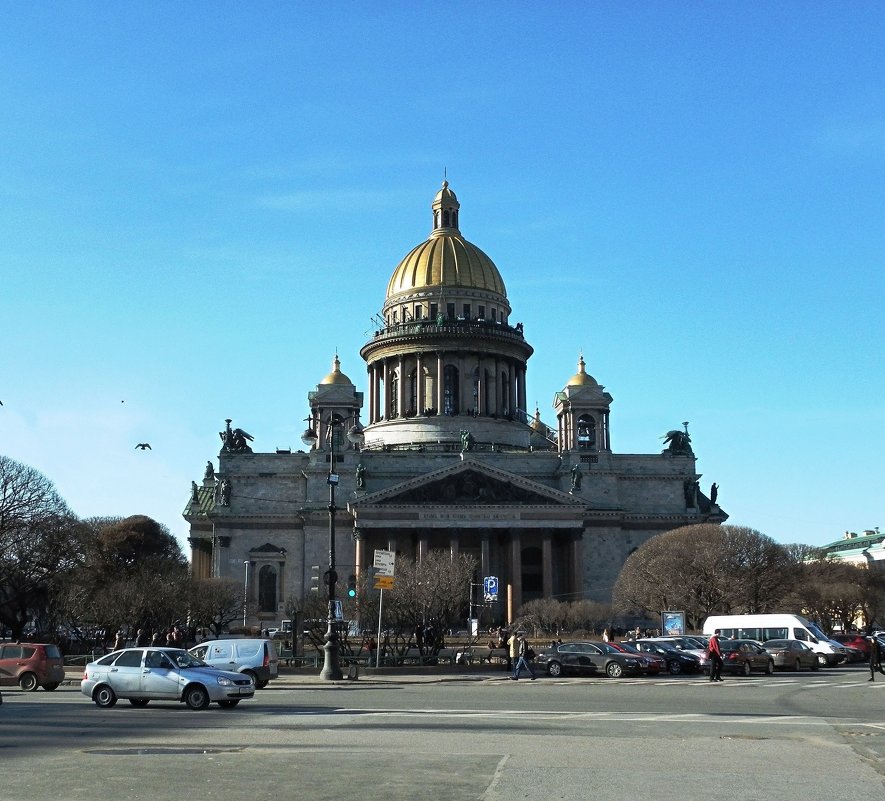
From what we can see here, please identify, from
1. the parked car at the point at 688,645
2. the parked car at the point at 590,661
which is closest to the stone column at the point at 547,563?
the parked car at the point at 688,645

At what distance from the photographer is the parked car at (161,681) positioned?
97.1 ft

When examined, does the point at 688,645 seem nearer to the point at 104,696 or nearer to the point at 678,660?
the point at 678,660

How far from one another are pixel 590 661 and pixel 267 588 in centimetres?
6249

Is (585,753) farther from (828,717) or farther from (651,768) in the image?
(828,717)

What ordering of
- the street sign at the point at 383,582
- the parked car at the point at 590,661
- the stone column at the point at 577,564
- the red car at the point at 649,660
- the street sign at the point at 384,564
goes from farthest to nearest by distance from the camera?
1. the stone column at the point at 577,564
2. the street sign at the point at 384,564
3. the street sign at the point at 383,582
4. the red car at the point at 649,660
5. the parked car at the point at 590,661

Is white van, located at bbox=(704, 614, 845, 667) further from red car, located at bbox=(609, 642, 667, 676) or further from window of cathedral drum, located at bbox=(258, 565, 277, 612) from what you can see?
window of cathedral drum, located at bbox=(258, 565, 277, 612)

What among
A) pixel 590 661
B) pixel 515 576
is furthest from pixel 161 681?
pixel 515 576

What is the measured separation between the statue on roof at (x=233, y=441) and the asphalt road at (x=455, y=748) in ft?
244

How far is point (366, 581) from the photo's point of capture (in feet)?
219

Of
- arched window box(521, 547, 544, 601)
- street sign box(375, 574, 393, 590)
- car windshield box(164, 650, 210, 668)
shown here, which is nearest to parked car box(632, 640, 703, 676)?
street sign box(375, 574, 393, 590)

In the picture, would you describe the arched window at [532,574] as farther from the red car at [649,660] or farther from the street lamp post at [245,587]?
the red car at [649,660]

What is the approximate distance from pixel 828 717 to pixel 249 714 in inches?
516

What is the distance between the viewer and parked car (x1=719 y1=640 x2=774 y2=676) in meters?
48.9

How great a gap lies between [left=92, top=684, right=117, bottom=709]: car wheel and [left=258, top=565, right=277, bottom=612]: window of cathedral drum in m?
74.7
